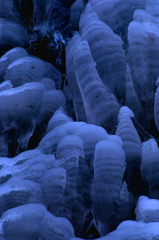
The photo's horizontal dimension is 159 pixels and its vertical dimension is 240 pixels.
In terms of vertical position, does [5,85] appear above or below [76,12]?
below

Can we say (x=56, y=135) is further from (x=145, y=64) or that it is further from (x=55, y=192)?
(x=145, y=64)

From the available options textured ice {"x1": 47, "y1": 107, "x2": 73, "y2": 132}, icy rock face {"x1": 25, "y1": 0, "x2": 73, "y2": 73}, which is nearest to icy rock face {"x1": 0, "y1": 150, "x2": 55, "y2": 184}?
textured ice {"x1": 47, "y1": 107, "x2": 73, "y2": 132}

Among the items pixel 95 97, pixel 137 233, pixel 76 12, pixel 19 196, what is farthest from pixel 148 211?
pixel 76 12

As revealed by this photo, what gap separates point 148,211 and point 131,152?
35 centimetres

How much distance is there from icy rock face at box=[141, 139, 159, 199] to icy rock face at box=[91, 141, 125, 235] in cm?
17

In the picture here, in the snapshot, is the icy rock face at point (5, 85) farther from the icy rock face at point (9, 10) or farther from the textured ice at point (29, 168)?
the icy rock face at point (9, 10)

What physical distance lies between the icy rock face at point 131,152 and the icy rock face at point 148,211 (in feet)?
0.70

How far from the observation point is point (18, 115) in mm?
1804

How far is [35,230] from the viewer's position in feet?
3.58

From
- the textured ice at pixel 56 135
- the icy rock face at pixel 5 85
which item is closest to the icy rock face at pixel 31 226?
the textured ice at pixel 56 135

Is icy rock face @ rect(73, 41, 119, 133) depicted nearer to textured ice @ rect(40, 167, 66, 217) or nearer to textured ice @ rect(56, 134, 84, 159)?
textured ice @ rect(56, 134, 84, 159)

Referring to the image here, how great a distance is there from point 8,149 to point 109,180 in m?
0.78

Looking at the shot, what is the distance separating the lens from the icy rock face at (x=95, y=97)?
65.7 inches

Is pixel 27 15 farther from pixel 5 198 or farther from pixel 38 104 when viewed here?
pixel 5 198
